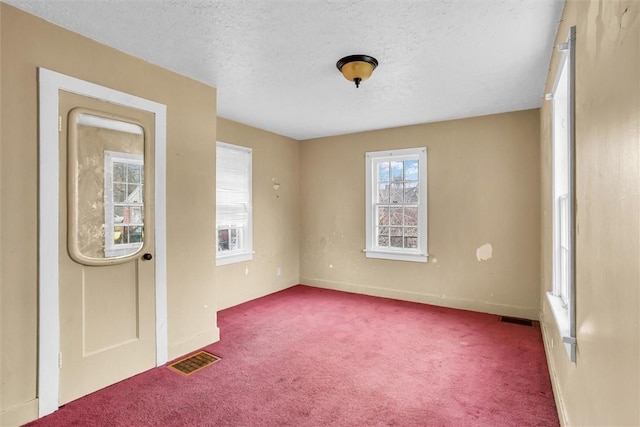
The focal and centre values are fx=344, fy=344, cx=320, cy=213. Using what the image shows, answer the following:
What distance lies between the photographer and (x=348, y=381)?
260 cm

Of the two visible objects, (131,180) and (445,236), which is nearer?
(131,180)

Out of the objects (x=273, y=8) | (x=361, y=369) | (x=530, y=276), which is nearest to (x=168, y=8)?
(x=273, y=8)

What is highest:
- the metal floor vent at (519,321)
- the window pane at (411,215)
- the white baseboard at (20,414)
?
the window pane at (411,215)

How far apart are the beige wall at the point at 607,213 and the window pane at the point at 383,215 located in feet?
11.4

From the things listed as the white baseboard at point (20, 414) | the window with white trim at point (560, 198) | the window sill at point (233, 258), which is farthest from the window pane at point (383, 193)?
the white baseboard at point (20, 414)

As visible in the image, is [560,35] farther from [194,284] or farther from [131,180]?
[194,284]

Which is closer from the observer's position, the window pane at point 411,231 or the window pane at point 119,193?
the window pane at point 119,193

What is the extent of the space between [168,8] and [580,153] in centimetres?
234

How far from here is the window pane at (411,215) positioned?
4.80m

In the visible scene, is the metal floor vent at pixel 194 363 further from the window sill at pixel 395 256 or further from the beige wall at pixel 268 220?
the window sill at pixel 395 256

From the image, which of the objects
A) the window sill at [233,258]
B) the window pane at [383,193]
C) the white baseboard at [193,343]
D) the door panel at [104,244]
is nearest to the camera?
the door panel at [104,244]

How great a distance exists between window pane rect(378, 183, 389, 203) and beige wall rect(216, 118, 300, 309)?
1401mm

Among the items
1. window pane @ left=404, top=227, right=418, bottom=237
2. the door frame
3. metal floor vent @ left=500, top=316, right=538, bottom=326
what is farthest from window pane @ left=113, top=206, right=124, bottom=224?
metal floor vent @ left=500, top=316, right=538, bottom=326

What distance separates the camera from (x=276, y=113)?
4.16 meters
